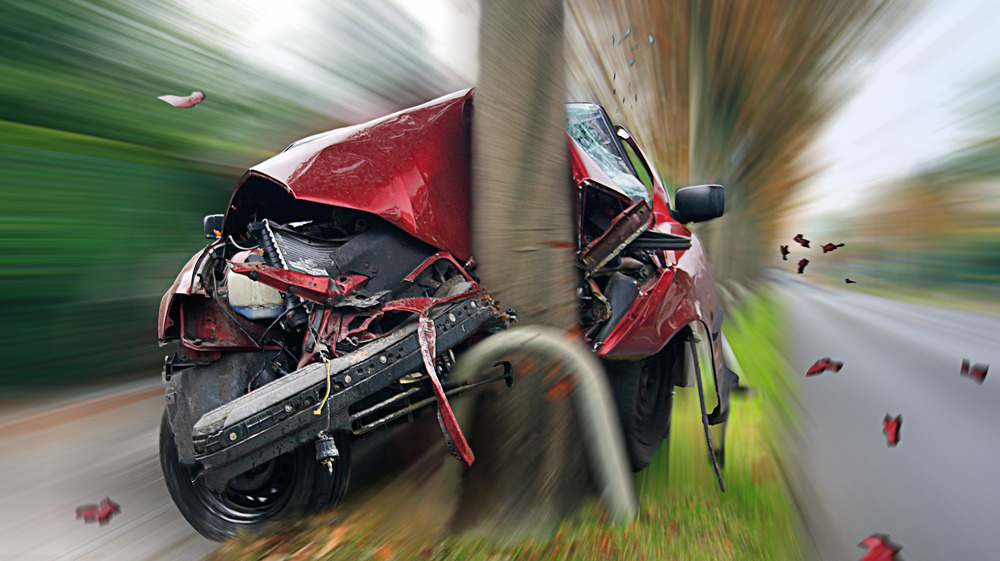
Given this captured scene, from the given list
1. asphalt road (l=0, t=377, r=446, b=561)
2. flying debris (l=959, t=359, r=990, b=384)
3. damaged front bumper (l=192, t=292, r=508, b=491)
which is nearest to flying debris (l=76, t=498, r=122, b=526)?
asphalt road (l=0, t=377, r=446, b=561)

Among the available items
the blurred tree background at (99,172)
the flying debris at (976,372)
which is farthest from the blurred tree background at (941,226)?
the blurred tree background at (99,172)

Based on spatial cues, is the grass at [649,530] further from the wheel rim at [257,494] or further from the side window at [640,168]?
the side window at [640,168]

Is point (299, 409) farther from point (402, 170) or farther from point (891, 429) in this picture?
point (891, 429)

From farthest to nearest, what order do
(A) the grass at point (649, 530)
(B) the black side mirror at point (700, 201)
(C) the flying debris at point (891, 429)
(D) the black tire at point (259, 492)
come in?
1. (C) the flying debris at point (891, 429)
2. (B) the black side mirror at point (700, 201)
3. (D) the black tire at point (259, 492)
4. (A) the grass at point (649, 530)

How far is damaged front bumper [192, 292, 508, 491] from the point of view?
7.18 feet

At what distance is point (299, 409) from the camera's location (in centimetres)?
222

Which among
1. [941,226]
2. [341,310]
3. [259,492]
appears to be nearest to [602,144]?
[341,310]

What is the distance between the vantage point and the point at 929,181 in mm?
29797

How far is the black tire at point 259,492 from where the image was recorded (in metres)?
2.68

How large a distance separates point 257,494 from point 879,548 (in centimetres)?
277

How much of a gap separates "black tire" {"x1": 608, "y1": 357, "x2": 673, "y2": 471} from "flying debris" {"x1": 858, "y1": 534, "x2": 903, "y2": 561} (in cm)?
113

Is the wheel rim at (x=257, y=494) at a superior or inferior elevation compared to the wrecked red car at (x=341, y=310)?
inferior

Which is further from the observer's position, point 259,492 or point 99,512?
point 99,512

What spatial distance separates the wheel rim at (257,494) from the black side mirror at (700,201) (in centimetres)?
266
